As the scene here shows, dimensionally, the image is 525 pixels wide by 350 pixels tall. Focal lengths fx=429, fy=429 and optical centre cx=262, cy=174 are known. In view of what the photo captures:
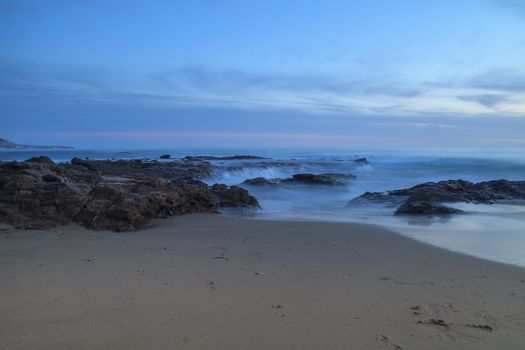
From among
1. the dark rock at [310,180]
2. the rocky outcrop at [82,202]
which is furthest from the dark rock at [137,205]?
the dark rock at [310,180]

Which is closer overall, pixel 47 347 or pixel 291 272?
pixel 47 347

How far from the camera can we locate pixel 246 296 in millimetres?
3230

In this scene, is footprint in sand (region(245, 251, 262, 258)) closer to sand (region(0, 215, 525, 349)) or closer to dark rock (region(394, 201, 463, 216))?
sand (region(0, 215, 525, 349))

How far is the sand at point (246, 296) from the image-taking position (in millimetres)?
2521

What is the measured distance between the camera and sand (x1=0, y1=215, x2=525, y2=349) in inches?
99.3

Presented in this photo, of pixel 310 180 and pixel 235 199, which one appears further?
pixel 310 180

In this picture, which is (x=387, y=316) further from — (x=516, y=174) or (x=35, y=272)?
(x=516, y=174)

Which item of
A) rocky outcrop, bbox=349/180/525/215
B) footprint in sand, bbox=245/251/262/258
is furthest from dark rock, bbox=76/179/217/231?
rocky outcrop, bbox=349/180/525/215

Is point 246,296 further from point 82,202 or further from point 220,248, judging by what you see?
point 82,202

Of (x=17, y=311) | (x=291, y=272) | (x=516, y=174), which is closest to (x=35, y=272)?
(x=17, y=311)

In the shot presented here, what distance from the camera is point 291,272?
157 inches

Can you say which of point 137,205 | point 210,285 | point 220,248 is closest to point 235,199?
point 137,205

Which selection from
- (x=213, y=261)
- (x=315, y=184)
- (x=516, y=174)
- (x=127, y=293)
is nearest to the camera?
(x=127, y=293)

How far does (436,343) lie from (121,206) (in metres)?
5.22
